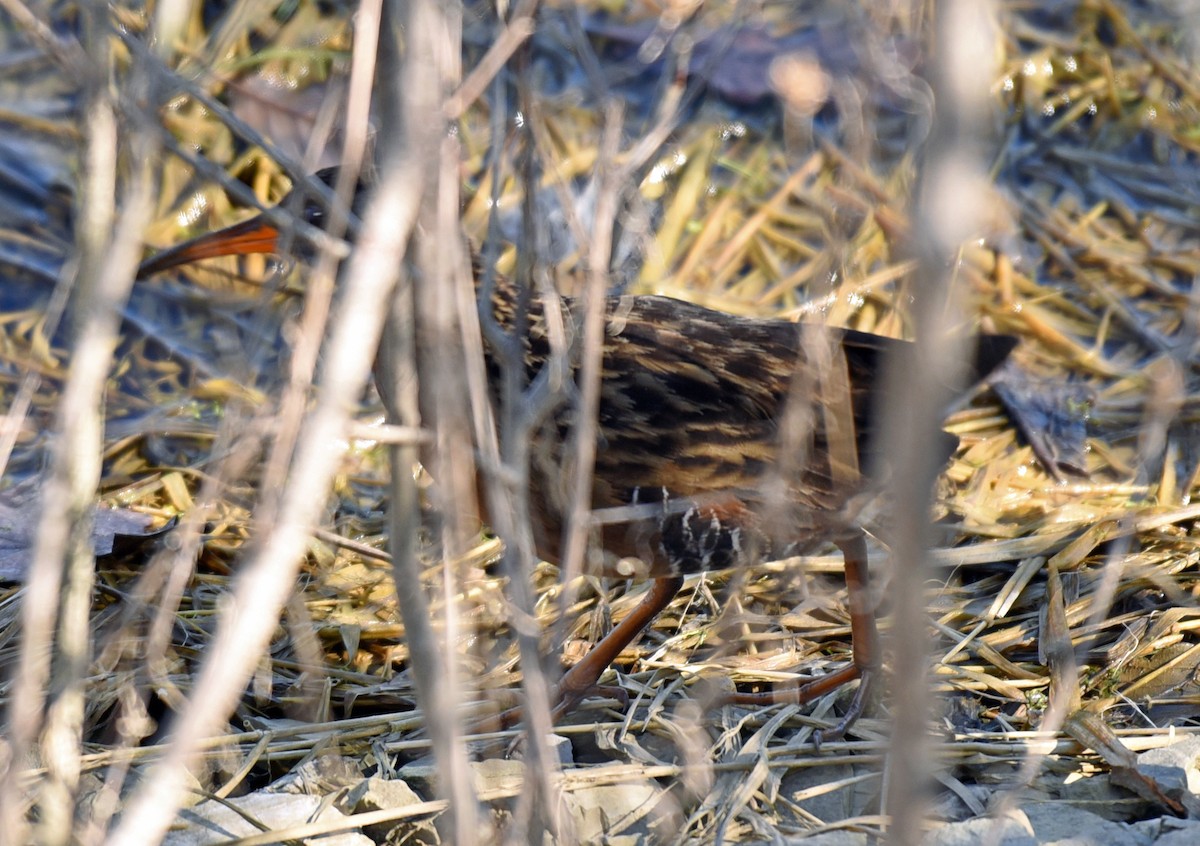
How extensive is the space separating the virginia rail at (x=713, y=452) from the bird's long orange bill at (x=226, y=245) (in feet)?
2.38

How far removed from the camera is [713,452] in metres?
3.01

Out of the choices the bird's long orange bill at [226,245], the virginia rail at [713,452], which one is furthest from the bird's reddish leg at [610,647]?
the bird's long orange bill at [226,245]

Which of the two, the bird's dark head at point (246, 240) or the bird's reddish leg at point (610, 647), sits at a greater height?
the bird's dark head at point (246, 240)

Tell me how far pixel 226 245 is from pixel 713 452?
150 cm

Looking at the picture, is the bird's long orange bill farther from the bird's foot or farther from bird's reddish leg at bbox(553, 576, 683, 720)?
the bird's foot

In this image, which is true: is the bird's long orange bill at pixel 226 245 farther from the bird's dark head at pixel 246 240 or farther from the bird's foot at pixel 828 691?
the bird's foot at pixel 828 691

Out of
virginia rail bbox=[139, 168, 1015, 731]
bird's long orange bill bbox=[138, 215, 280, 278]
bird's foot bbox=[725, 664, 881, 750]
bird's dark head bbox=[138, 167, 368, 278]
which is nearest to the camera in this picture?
virginia rail bbox=[139, 168, 1015, 731]

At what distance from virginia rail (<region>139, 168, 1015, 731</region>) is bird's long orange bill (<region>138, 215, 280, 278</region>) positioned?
0.73 m

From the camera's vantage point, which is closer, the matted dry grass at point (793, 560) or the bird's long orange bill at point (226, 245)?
the matted dry grass at point (793, 560)

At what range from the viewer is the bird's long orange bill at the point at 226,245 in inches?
140

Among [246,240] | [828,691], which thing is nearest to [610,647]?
[828,691]

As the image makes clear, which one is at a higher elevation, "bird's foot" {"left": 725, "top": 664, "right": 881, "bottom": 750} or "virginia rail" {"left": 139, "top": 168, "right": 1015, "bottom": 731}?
"virginia rail" {"left": 139, "top": 168, "right": 1015, "bottom": 731}

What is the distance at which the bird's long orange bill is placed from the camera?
3.54 meters

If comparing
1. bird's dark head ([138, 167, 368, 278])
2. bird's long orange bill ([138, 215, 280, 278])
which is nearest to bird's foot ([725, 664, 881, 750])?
bird's dark head ([138, 167, 368, 278])
